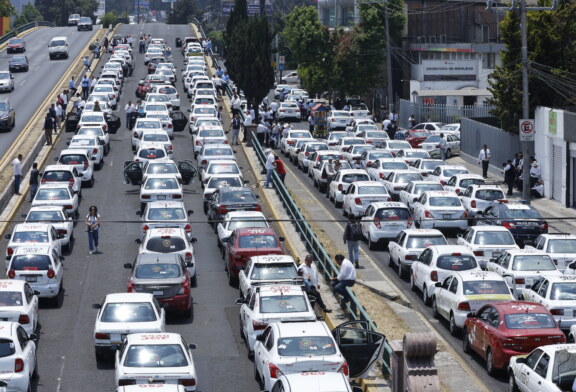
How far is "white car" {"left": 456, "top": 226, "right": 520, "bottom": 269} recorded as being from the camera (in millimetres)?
32375

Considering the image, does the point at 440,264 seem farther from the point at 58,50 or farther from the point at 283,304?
the point at 58,50

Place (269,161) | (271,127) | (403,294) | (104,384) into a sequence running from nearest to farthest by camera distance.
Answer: (104,384)
(403,294)
(269,161)
(271,127)

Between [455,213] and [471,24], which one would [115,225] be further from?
[471,24]

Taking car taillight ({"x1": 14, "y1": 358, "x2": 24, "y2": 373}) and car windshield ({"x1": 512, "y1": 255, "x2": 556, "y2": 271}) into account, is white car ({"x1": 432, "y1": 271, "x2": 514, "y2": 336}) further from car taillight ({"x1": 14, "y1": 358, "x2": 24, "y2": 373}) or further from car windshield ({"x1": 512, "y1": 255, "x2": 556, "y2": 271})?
car taillight ({"x1": 14, "y1": 358, "x2": 24, "y2": 373})

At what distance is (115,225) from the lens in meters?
40.1

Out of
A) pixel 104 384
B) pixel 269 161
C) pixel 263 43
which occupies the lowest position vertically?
pixel 104 384

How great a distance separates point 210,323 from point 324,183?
20.3m

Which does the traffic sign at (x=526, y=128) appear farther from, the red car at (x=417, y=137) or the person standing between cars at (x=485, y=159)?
the red car at (x=417, y=137)

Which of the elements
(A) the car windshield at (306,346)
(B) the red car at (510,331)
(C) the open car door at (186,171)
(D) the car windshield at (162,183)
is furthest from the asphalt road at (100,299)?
(B) the red car at (510,331)

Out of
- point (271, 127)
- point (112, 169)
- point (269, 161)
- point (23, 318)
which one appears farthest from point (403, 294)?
point (271, 127)

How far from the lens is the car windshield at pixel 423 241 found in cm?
3266

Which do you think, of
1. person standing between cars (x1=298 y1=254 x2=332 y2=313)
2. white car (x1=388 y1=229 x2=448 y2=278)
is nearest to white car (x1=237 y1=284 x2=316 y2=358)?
person standing between cars (x1=298 y1=254 x2=332 y2=313)

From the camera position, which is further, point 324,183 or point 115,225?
point 324,183

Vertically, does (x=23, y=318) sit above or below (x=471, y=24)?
below
